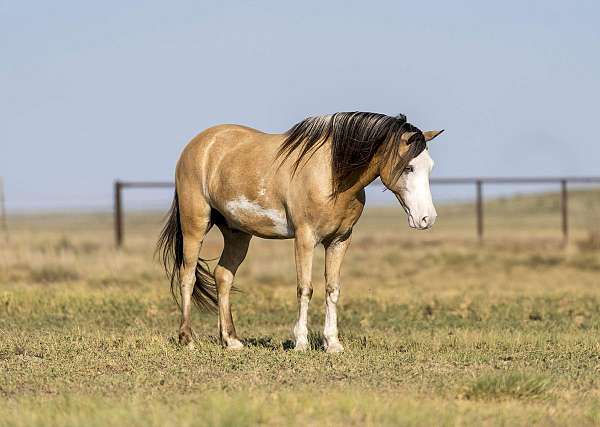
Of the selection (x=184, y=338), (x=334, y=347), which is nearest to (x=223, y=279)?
(x=184, y=338)

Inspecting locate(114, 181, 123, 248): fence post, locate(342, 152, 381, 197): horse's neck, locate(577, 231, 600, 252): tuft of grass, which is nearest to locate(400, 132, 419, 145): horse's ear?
locate(342, 152, 381, 197): horse's neck

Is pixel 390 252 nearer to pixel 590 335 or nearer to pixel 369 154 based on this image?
pixel 590 335

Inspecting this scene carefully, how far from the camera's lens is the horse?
966cm

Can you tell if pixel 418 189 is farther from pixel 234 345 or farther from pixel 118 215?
pixel 118 215

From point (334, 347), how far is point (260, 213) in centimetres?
153

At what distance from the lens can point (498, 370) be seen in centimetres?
879

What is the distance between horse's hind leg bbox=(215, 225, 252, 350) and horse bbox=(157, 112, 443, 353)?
0.01m

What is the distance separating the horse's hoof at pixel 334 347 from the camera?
32.7ft

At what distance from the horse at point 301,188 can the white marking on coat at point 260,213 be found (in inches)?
0.4

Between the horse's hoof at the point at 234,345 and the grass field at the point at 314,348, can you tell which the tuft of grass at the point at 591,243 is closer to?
the grass field at the point at 314,348

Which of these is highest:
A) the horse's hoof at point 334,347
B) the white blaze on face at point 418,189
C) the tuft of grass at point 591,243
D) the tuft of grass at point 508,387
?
the white blaze on face at point 418,189

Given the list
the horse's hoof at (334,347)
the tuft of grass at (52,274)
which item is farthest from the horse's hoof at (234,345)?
the tuft of grass at (52,274)

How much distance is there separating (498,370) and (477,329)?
4.03 m

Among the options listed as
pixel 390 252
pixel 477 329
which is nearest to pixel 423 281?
pixel 390 252
